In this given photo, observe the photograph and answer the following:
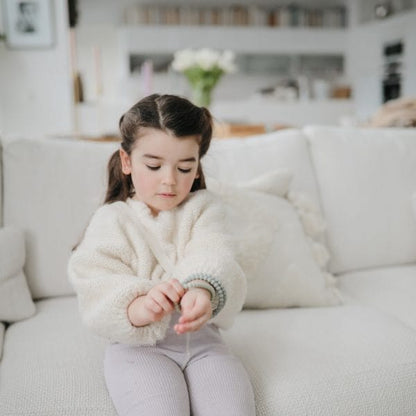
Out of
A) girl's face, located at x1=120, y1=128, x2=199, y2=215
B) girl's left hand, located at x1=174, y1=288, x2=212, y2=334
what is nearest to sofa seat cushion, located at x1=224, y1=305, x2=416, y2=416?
girl's left hand, located at x1=174, y1=288, x2=212, y2=334

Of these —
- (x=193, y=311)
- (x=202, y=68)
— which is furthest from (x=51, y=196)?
(x=202, y=68)

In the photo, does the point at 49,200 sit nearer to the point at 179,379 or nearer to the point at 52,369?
the point at 52,369

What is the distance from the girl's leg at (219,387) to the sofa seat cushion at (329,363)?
7 cm

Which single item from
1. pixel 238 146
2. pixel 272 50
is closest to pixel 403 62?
pixel 272 50

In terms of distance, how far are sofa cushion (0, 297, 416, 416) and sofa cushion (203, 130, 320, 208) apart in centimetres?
54

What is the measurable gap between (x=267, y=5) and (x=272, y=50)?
0.67 meters

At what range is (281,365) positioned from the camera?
113 centimetres

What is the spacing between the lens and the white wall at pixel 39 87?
3938 mm

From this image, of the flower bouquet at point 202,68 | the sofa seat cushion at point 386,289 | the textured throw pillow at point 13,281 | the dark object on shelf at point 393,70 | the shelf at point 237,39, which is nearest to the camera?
the textured throw pillow at point 13,281

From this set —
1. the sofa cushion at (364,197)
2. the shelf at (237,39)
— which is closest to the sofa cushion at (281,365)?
the sofa cushion at (364,197)

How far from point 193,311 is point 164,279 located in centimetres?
22

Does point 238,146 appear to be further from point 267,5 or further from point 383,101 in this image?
point 267,5

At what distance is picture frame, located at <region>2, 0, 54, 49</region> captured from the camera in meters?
3.83

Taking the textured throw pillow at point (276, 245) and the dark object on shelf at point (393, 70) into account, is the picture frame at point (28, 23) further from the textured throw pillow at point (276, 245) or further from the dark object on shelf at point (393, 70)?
the dark object on shelf at point (393, 70)
